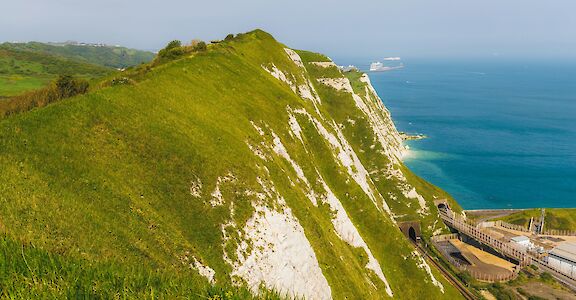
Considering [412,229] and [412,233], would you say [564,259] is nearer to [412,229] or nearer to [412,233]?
[412,233]

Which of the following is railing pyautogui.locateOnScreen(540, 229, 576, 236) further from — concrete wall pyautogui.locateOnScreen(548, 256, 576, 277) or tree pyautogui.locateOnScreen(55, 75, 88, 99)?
tree pyautogui.locateOnScreen(55, 75, 88, 99)

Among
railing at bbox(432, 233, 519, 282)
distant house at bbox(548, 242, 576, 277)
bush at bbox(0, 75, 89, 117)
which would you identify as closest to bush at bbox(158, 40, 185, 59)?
bush at bbox(0, 75, 89, 117)

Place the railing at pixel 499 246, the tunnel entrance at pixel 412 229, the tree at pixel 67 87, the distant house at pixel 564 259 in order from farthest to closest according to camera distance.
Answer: the tunnel entrance at pixel 412 229 < the railing at pixel 499 246 < the distant house at pixel 564 259 < the tree at pixel 67 87

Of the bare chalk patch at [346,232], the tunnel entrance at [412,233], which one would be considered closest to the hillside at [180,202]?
the bare chalk patch at [346,232]

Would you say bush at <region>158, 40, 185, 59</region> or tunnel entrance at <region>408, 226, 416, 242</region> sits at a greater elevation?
bush at <region>158, 40, 185, 59</region>

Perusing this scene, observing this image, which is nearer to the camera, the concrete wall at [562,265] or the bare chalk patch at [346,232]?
the bare chalk patch at [346,232]

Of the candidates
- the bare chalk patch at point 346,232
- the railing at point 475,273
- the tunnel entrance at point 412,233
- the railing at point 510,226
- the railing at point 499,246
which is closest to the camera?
the bare chalk patch at point 346,232

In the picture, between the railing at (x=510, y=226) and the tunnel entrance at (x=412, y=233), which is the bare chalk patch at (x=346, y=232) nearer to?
the tunnel entrance at (x=412, y=233)
